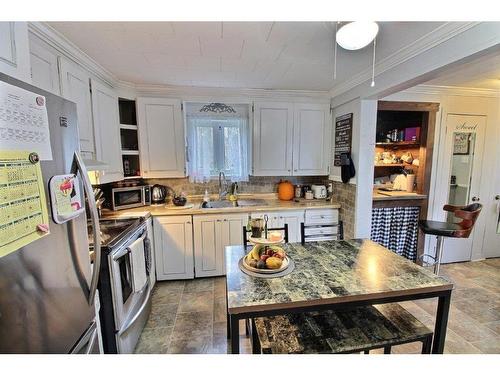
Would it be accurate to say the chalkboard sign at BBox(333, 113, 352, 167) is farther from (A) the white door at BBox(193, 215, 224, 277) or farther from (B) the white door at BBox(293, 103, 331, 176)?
(A) the white door at BBox(193, 215, 224, 277)

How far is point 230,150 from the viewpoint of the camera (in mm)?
3158

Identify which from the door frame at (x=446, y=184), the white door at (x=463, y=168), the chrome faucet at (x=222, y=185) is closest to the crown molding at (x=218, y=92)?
the chrome faucet at (x=222, y=185)

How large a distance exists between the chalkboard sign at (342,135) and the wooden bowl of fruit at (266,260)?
182 cm

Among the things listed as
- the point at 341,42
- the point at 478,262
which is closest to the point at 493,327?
the point at 478,262

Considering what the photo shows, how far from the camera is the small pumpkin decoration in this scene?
3262 millimetres

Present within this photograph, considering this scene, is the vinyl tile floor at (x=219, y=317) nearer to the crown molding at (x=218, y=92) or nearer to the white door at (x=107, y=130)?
the white door at (x=107, y=130)

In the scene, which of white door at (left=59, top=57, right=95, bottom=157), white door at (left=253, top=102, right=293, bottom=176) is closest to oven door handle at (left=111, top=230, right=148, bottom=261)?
white door at (left=59, top=57, right=95, bottom=157)

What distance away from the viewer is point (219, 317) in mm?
2172

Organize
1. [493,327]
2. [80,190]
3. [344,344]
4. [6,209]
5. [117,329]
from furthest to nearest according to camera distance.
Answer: [493,327] < [117,329] < [344,344] < [80,190] < [6,209]

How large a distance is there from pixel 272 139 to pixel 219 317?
85.0 inches

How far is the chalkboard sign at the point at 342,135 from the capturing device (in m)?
2.73

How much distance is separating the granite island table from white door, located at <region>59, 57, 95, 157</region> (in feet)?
5.25
